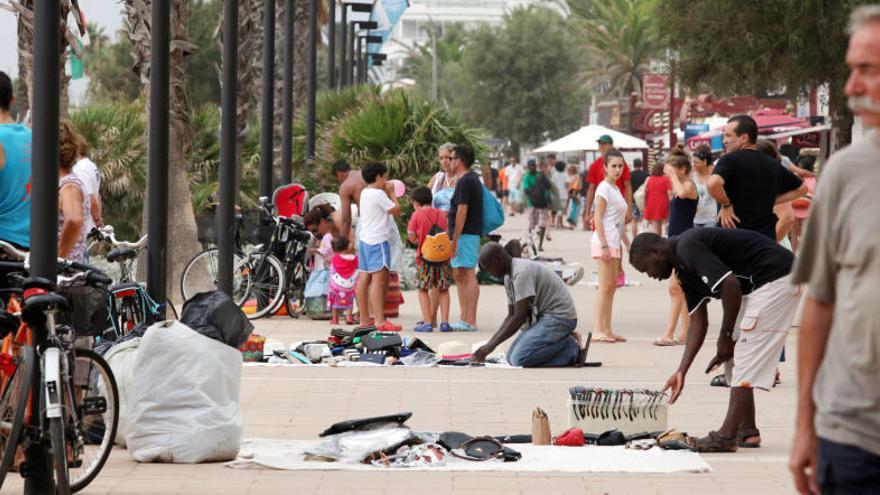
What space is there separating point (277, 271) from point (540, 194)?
47.5ft

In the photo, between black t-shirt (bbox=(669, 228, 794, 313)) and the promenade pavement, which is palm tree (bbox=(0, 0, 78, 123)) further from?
black t-shirt (bbox=(669, 228, 794, 313))

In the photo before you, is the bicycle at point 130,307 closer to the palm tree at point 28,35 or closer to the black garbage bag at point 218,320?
the black garbage bag at point 218,320

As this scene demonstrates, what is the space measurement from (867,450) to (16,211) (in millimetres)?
5485

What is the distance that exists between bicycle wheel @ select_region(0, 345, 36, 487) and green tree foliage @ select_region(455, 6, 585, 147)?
78.4m

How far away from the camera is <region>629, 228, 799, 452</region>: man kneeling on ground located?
8555mm

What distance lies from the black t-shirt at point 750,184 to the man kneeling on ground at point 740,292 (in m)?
3.10

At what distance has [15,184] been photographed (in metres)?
8.20

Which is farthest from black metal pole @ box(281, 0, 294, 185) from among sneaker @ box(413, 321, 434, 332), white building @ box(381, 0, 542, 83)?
white building @ box(381, 0, 542, 83)

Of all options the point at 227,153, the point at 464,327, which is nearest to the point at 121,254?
the point at 227,153

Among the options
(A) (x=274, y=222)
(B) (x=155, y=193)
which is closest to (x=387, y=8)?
(A) (x=274, y=222)

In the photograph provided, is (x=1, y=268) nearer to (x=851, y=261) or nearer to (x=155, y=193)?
(x=155, y=193)

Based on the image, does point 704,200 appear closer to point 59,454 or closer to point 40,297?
point 40,297

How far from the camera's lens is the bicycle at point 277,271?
17.5 metres

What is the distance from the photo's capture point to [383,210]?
16297 mm
